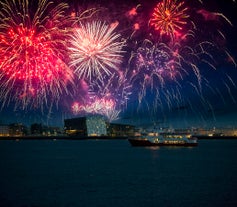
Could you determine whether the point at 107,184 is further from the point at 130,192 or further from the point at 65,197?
the point at 65,197

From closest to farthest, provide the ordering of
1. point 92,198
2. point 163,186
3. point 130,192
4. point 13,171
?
point 92,198, point 130,192, point 163,186, point 13,171

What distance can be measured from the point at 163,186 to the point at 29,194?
16.4m

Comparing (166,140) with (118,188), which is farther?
(166,140)

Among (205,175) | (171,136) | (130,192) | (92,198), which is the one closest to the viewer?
(92,198)

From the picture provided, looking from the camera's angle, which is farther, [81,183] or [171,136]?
[171,136]

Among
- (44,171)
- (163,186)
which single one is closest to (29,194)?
(163,186)

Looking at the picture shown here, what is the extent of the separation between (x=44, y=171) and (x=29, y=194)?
2208 centimetres

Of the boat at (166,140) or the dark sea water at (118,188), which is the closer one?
the dark sea water at (118,188)

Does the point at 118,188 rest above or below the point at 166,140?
below

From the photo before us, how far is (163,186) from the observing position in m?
46.9

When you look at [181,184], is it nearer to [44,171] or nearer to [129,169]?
[129,169]

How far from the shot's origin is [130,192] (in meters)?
42.4

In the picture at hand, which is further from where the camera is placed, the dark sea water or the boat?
the boat

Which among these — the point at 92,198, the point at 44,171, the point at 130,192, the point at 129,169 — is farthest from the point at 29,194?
the point at 129,169
